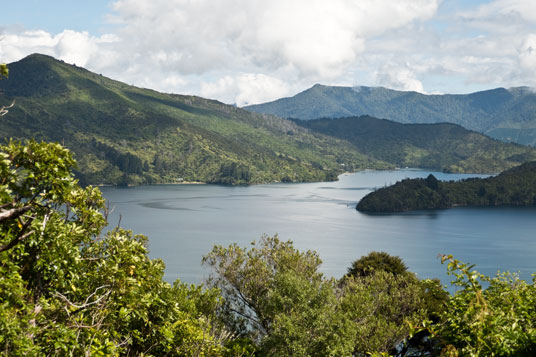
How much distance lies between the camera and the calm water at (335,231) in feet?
319

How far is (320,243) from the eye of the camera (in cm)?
11419

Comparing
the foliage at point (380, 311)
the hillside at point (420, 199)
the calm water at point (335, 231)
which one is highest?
the hillside at point (420, 199)

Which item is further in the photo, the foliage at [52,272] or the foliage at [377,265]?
the foliage at [377,265]

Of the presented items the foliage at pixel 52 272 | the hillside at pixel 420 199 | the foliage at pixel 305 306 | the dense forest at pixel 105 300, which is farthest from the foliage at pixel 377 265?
the hillside at pixel 420 199

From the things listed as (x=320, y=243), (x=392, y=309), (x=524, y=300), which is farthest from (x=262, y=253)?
(x=320, y=243)

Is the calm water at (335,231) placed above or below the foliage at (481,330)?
below

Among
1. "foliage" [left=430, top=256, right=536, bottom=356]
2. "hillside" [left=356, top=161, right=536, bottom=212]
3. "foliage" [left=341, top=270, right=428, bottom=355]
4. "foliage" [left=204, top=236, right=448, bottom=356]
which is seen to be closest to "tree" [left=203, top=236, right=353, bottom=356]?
"foliage" [left=204, top=236, right=448, bottom=356]

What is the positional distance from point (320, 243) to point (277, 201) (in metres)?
84.4

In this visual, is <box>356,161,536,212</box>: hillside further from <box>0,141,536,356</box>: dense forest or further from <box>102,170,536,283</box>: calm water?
<box>0,141,536,356</box>: dense forest

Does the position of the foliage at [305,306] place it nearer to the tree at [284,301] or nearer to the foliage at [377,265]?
the tree at [284,301]

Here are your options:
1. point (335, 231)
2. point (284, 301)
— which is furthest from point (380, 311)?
point (335, 231)

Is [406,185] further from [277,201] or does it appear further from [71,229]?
[71,229]

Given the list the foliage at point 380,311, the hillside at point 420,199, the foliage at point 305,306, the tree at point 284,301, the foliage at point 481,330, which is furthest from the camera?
the hillside at point 420,199

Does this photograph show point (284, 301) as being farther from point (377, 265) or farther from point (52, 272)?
point (377, 265)
